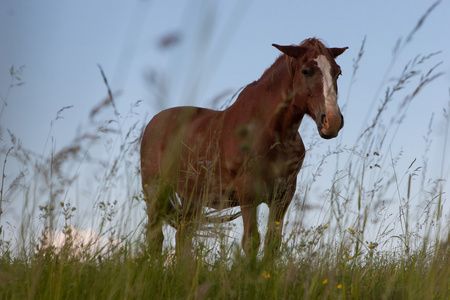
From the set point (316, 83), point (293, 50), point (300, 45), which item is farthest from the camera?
point (300, 45)

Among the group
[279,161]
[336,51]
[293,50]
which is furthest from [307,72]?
[279,161]

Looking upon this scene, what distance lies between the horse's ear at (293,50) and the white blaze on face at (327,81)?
0.90 ft

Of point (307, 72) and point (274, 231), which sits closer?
point (274, 231)

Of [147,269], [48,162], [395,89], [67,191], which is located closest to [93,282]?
[147,269]

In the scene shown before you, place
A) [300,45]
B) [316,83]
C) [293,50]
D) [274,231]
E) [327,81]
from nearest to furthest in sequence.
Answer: [274,231], [327,81], [316,83], [293,50], [300,45]

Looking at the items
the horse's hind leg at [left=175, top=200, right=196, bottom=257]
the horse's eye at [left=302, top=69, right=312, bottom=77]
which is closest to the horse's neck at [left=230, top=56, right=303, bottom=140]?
the horse's eye at [left=302, top=69, right=312, bottom=77]

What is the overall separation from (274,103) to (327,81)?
0.83 metres

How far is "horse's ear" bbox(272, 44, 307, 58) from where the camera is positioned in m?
4.10

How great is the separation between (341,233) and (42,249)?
1678 mm

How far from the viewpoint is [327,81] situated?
147 inches

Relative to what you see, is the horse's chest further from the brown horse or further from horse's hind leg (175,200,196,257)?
horse's hind leg (175,200,196,257)

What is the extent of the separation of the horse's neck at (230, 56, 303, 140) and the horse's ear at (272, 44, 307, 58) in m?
0.18

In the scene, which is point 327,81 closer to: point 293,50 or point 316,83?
point 316,83

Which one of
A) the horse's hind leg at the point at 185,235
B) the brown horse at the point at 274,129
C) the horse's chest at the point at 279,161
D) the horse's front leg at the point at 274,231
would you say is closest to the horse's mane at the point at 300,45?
the brown horse at the point at 274,129
